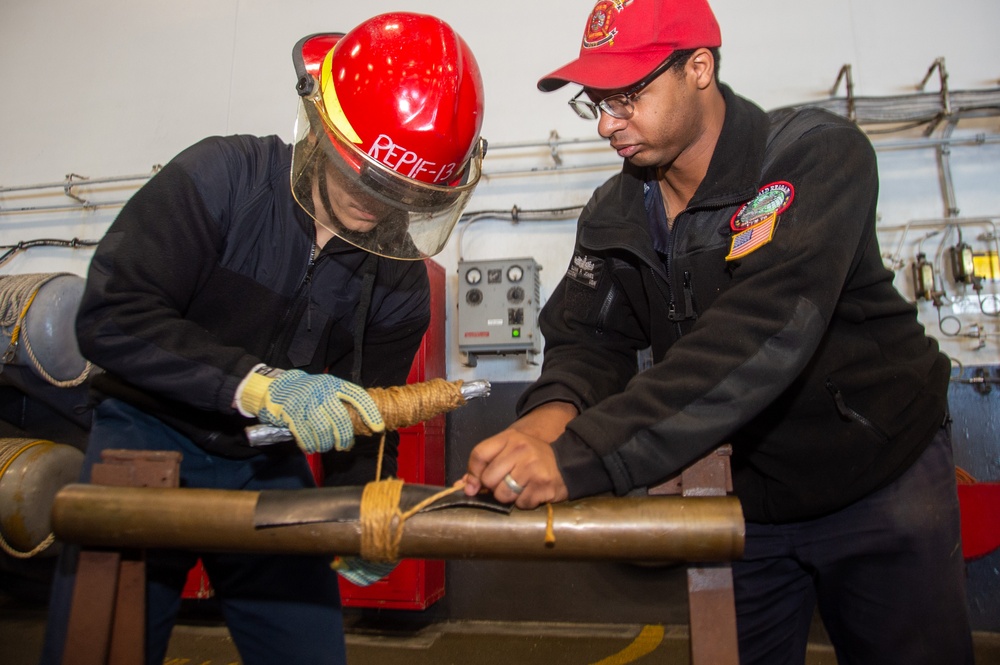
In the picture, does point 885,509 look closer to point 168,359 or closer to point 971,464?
point 168,359

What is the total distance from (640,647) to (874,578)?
6.31ft

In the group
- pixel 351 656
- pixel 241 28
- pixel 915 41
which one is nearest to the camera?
pixel 351 656

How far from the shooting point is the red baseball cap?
4.27 feet

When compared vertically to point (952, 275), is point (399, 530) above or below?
below

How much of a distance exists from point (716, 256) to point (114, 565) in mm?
1151

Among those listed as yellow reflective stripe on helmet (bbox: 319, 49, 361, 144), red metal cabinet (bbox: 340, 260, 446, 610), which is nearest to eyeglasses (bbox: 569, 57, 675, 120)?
yellow reflective stripe on helmet (bbox: 319, 49, 361, 144)

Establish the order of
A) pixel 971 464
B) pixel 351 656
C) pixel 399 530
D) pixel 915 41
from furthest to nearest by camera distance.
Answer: pixel 915 41 < pixel 971 464 < pixel 351 656 < pixel 399 530

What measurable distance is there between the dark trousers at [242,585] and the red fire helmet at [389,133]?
535mm

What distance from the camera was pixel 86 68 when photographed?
4.32m

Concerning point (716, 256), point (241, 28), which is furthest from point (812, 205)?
point (241, 28)

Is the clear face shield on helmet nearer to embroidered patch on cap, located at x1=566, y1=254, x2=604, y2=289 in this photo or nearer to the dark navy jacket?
the dark navy jacket

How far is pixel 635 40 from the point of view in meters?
1.31

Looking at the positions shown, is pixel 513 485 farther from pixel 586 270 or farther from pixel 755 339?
pixel 586 270

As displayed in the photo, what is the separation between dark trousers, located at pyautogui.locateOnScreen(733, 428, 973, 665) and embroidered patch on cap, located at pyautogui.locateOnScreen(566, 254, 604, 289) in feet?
2.06
